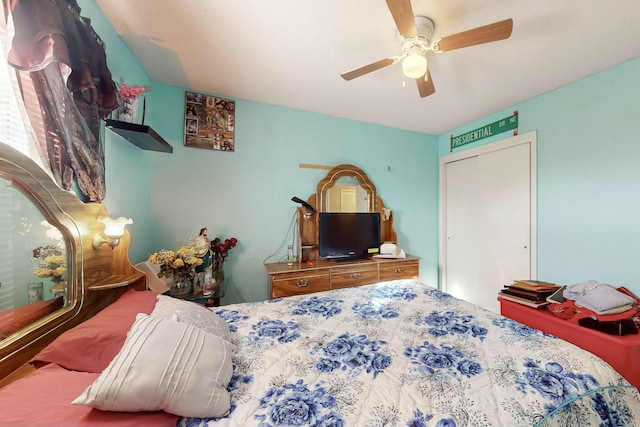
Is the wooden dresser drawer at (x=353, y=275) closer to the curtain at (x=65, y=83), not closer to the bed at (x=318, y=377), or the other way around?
the bed at (x=318, y=377)

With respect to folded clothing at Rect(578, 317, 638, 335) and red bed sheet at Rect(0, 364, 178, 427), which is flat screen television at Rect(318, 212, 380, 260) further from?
red bed sheet at Rect(0, 364, 178, 427)

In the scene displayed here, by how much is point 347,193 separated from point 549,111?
7.04 feet

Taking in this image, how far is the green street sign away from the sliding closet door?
0.54ft

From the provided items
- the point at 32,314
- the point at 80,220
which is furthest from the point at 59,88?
the point at 32,314

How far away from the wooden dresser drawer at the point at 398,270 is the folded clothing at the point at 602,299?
4.44 ft

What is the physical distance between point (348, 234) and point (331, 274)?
1.86 feet

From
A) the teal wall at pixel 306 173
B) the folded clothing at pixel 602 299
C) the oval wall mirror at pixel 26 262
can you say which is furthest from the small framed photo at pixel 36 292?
the folded clothing at pixel 602 299

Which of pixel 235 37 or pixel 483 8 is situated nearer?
pixel 483 8

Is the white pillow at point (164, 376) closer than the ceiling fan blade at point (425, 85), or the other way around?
the white pillow at point (164, 376)

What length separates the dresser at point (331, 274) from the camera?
221 centimetres

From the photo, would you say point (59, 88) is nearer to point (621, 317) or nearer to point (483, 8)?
point (483, 8)

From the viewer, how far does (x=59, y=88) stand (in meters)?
0.96

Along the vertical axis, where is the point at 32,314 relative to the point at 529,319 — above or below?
above

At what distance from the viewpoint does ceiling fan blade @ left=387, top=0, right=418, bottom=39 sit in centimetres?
103
